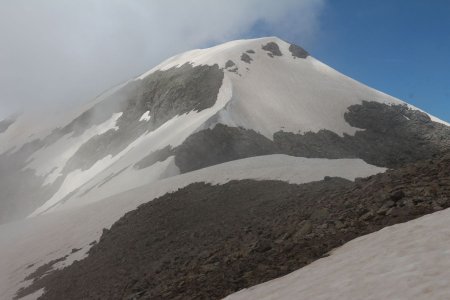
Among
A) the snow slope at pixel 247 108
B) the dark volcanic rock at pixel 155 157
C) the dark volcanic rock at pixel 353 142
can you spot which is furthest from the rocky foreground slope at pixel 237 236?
the dark volcanic rock at pixel 155 157

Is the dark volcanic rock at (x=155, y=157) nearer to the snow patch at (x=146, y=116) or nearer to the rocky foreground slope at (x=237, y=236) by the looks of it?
the rocky foreground slope at (x=237, y=236)

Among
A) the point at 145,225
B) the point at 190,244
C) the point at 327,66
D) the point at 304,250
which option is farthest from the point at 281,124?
the point at 304,250

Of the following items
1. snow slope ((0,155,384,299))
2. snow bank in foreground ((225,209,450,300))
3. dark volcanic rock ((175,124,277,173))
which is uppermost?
dark volcanic rock ((175,124,277,173))

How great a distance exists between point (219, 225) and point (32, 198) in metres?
75.4

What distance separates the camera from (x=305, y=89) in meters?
95.6

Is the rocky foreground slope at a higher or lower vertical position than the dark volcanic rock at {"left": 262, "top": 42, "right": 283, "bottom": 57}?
lower

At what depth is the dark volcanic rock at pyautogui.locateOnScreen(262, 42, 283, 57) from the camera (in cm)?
10928

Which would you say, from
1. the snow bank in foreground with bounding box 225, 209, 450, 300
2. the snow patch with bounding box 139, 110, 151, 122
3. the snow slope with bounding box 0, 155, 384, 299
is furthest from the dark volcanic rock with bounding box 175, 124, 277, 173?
the snow bank in foreground with bounding box 225, 209, 450, 300

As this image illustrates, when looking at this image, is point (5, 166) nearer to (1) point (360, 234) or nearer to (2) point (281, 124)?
(2) point (281, 124)

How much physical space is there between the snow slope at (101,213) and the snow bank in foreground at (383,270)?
20591 millimetres

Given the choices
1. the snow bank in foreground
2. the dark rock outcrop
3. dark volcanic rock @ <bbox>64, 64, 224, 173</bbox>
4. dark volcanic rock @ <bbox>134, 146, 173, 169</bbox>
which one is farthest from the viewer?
the dark rock outcrop

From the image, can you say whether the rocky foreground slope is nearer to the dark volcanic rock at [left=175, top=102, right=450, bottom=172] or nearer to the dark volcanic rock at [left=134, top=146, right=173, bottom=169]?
the dark volcanic rock at [left=175, top=102, right=450, bottom=172]

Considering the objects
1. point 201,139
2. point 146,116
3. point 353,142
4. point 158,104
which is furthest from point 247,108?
point 146,116

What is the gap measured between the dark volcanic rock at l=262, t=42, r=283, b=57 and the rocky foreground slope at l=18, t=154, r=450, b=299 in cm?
8295
